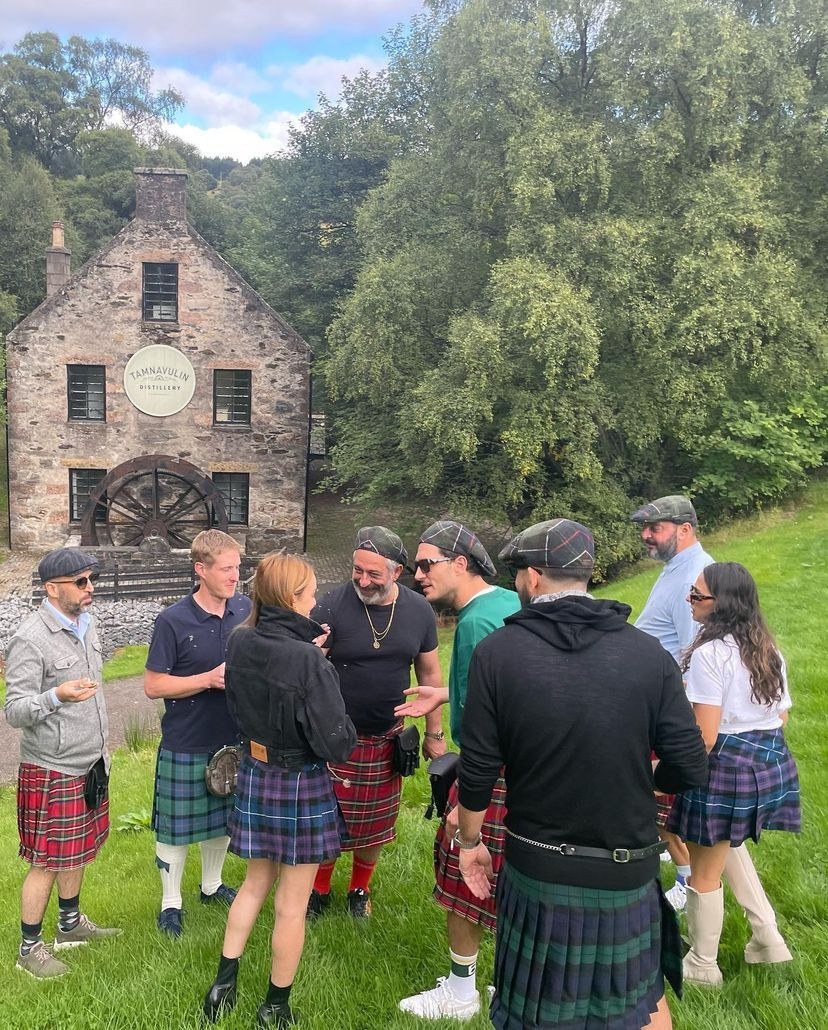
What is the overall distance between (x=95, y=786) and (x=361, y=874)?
1.41 metres

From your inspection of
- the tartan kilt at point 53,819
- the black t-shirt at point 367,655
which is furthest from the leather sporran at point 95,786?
the black t-shirt at point 367,655

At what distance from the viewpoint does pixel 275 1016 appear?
10.1 feet

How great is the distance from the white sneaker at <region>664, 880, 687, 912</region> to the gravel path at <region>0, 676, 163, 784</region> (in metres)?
6.57

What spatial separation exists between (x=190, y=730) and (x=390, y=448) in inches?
557

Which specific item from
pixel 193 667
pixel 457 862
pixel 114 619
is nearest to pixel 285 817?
pixel 457 862

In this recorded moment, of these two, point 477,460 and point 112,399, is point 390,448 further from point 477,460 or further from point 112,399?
point 112,399

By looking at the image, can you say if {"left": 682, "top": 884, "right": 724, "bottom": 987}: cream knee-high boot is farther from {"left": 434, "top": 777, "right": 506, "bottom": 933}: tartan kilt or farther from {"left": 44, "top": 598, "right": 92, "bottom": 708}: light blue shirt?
{"left": 44, "top": 598, "right": 92, "bottom": 708}: light blue shirt

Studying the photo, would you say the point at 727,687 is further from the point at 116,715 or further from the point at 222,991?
the point at 116,715

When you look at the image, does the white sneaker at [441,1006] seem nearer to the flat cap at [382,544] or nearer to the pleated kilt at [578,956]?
the pleated kilt at [578,956]

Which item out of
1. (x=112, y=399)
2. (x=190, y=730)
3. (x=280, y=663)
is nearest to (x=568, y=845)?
(x=280, y=663)

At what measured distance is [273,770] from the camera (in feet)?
10.7

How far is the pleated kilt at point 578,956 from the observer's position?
8.36ft

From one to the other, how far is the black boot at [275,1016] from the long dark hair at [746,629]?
2.18 meters

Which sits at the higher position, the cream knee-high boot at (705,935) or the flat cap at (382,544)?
the flat cap at (382,544)
